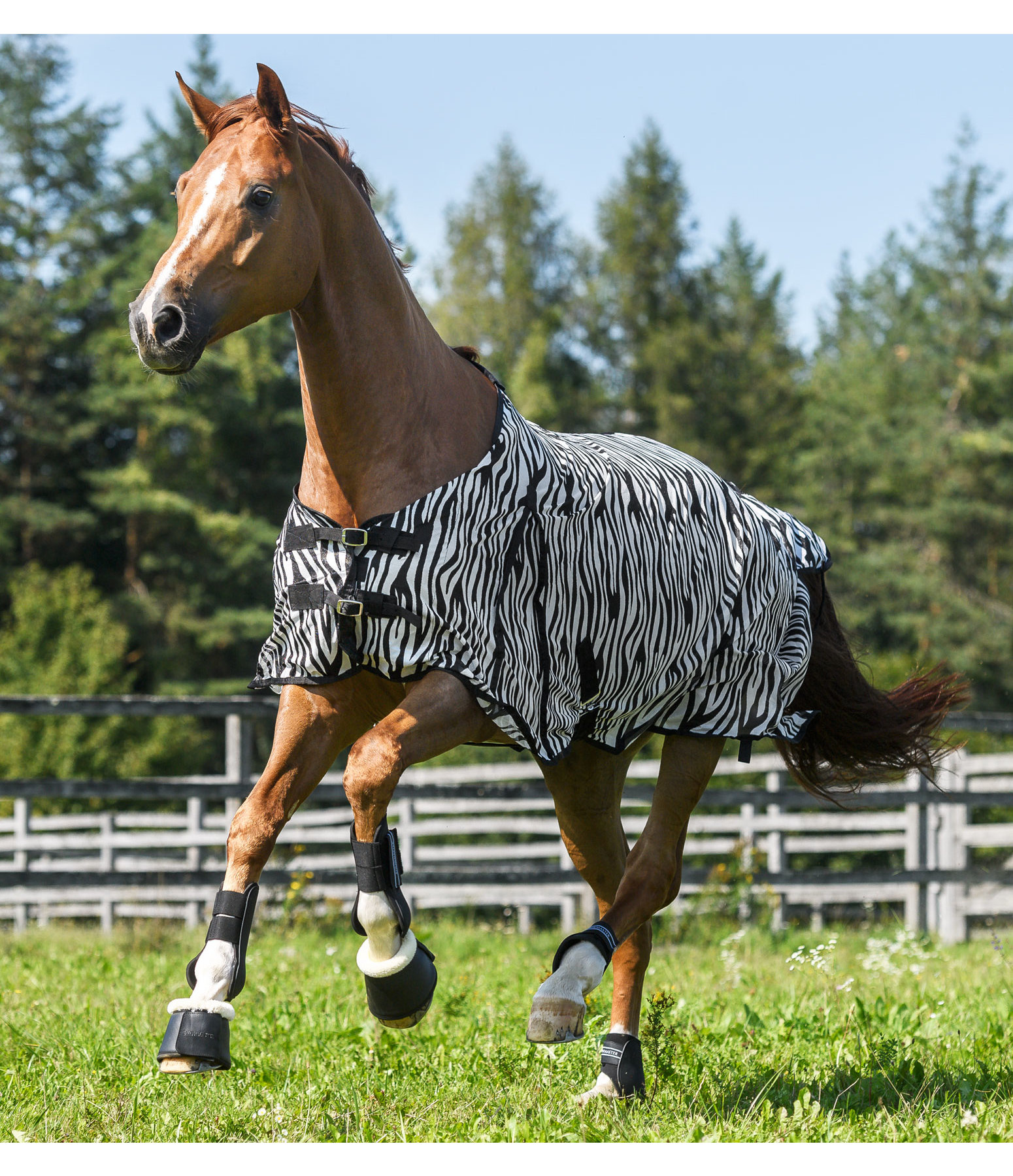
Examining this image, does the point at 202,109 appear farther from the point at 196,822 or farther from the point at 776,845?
the point at 776,845

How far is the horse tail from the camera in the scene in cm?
443

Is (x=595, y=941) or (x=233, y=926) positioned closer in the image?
(x=233, y=926)

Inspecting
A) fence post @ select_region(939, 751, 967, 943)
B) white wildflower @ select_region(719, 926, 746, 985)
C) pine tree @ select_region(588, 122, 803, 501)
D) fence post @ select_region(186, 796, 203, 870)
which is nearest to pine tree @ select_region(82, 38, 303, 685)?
pine tree @ select_region(588, 122, 803, 501)

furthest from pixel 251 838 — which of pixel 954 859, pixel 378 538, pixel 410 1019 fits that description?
pixel 954 859

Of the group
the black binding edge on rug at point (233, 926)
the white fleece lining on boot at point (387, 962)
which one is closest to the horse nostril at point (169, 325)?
the black binding edge on rug at point (233, 926)

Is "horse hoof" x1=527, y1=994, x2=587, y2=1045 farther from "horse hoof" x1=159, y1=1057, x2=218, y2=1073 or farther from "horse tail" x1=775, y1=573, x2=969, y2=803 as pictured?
"horse tail" x1=775, y1=573, x2=969, y2=803

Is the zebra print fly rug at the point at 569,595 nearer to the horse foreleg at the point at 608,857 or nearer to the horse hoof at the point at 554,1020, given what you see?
the horse foreleg at the point at 608,857

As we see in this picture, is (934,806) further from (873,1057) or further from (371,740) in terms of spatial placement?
(371,740)

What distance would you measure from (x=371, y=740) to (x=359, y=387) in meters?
0.88

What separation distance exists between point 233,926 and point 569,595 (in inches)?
47.3

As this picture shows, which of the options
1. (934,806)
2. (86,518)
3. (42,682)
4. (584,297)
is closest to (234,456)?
(86,518)

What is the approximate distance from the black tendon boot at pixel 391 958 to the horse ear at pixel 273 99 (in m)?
1.66

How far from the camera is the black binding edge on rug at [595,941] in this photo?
3230 millimetres

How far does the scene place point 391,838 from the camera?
2881 mm
